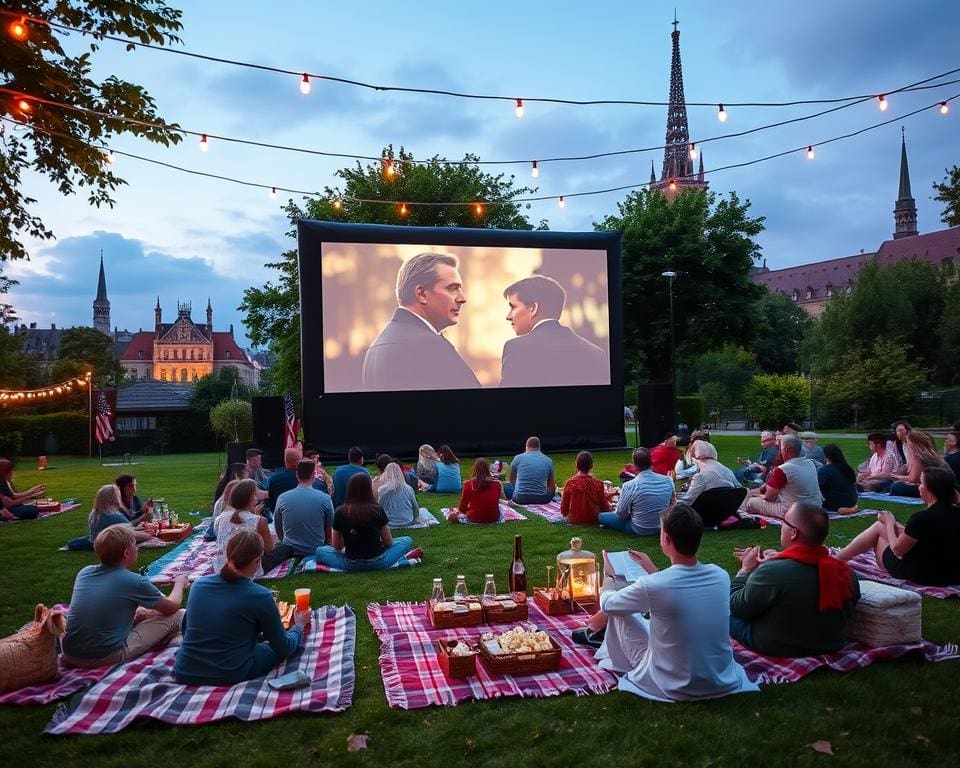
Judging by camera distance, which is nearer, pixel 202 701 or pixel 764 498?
pixel 202 701

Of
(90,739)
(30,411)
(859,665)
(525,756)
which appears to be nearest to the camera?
(525,756)

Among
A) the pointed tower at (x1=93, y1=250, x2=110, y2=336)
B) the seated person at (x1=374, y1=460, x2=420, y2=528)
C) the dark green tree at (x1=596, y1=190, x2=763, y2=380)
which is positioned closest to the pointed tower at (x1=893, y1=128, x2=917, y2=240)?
the dark green tree at (x1=596, y1=190, x2=763, y2=380)

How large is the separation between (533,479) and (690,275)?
15.3 metres

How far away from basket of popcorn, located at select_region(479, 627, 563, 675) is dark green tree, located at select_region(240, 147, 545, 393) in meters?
21.4

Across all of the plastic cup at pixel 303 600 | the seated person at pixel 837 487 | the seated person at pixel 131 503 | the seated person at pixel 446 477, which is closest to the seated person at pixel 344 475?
the seated person at pixel 131 503

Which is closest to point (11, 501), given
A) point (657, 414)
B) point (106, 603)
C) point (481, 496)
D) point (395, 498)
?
point (395, 498)

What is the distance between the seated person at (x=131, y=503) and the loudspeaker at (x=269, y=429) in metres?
6.24

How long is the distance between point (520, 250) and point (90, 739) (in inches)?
610

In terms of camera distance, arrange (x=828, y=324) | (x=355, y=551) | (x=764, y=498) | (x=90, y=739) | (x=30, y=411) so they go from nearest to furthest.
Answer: (x=90, y=739) → (x=355, y=551) → (x=764, y=498) → (x=30, y=411) → (x=828, y=324)

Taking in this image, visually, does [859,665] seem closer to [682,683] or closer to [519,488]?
[682,683]

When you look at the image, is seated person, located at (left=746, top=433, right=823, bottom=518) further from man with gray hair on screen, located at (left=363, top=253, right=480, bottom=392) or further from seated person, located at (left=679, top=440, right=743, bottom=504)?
man with gray hair on screen, located at (left=363, top=253, right=480, bottom=392)

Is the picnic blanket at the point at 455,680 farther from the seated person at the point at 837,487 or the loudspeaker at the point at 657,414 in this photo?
the loudspeaker at the point at 657,414

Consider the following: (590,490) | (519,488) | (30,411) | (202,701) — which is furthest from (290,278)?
(202,701)

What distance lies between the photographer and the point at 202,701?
11.7ft
